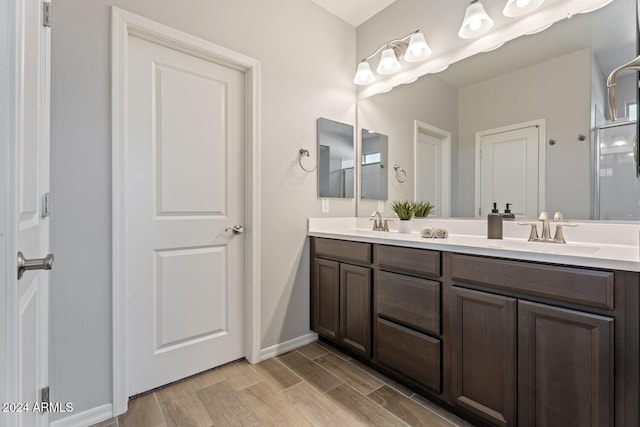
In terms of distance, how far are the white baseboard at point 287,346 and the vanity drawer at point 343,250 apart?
2.09 ft

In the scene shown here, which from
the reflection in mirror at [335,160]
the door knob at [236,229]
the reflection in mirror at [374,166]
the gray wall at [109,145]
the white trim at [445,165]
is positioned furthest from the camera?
the reflection in mirror at [374,166]

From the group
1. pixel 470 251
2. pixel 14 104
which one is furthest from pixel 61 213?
pixel 470 251

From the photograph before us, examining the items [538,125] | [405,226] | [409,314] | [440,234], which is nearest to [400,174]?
[405,226]

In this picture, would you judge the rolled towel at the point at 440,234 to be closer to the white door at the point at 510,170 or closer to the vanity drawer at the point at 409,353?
the white door at the point at 510,170

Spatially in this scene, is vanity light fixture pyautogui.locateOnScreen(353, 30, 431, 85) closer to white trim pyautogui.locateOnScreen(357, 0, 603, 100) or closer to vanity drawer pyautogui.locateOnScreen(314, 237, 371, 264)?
white trim pyautogui.locateOnScreen(357, 0, 603, 100)

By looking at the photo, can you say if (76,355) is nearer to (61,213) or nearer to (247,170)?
(61,213)

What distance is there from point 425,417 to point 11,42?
196 centimetres

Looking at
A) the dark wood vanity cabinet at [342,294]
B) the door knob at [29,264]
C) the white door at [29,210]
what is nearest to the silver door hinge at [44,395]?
the white door at [29,210]

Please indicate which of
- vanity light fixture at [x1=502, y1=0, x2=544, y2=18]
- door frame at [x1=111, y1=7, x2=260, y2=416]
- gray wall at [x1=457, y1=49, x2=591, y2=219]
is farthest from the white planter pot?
door frame at [x1=111, y1=7, x2=260, y2=416]

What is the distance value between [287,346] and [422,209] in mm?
1397

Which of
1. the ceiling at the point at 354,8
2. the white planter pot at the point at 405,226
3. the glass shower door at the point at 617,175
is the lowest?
the white planter pot at the point at 405,226

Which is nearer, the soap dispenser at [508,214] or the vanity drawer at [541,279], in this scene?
the vanity drawer at [541,279]

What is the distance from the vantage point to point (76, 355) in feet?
4.39

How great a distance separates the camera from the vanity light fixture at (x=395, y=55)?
1.96 metres
